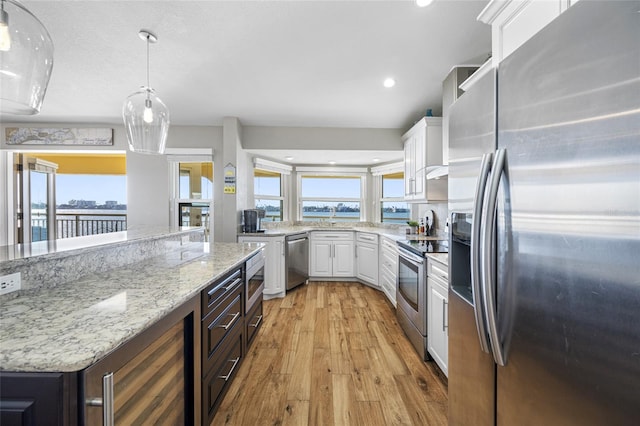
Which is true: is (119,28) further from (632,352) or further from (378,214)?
(378,214)

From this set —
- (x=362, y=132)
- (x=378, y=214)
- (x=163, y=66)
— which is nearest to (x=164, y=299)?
(x=163, y=66)

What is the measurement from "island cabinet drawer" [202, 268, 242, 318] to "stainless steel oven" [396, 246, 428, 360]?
5.00 feet

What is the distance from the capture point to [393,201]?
4.93 meters

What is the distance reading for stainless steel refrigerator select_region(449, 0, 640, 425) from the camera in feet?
1.69

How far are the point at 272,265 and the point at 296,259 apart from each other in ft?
1.72

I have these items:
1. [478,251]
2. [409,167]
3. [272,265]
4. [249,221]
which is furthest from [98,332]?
[409,167]

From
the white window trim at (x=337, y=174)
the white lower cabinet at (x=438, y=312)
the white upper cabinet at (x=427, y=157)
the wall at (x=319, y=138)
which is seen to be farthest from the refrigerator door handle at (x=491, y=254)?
the white window trim at (x=337, y=174)

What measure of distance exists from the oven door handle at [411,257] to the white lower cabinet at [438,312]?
11cm

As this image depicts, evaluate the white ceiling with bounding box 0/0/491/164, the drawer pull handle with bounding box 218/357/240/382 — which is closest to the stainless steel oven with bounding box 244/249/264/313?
the drawer pull handle with bounding box 218/357/240/382

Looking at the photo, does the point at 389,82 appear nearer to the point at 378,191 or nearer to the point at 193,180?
the point at 378,191

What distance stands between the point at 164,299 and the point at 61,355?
42 centimetres

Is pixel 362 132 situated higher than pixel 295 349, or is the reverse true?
pixel 362 132

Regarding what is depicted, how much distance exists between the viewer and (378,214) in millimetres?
5195

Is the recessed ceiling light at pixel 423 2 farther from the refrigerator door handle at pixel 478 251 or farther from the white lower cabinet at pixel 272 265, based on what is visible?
the white lower cabinet at pixel 272 265
